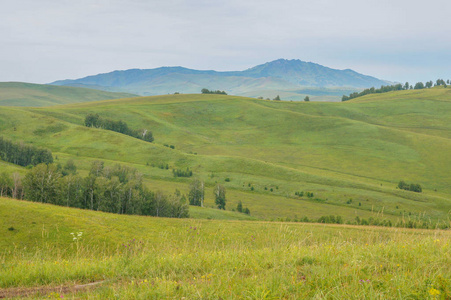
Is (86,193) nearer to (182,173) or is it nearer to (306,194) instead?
(182,173)

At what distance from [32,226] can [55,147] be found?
5362 inches

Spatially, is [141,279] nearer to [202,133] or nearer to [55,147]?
[55,147]

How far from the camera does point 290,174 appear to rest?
124m

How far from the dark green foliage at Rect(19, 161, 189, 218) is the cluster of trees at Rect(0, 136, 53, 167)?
193 ft

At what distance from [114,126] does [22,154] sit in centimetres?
6633

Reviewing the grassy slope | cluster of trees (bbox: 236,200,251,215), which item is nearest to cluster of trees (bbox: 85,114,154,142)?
the grassy slope

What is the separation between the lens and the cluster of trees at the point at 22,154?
385 feet

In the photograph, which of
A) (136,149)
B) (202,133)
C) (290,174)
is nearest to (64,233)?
(290,174)

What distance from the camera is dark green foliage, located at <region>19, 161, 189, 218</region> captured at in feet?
201

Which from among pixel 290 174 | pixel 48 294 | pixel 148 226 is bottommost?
pixel 290 174

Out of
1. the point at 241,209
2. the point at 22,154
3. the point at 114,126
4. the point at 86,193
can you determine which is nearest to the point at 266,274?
the point at 86,193

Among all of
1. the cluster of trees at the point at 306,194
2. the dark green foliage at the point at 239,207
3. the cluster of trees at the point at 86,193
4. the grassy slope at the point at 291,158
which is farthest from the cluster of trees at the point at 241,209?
the cluster of trees at the point at 306,194

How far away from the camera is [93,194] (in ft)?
213

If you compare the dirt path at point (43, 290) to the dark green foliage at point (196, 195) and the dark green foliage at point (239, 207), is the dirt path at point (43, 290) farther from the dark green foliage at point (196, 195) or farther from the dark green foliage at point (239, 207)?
the dark green foliage at point (196, 195)
